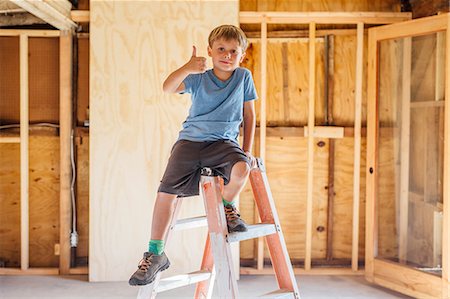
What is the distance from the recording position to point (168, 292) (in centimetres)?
351

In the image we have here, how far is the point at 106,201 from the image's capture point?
3.66 m

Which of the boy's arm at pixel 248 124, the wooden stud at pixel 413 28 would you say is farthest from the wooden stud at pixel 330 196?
the boy's arm at pixel 248 124

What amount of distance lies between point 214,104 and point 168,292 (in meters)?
1.79

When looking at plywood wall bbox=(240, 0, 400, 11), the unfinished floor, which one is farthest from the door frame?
plywood wall bbox=(240, 0, 400, 11)

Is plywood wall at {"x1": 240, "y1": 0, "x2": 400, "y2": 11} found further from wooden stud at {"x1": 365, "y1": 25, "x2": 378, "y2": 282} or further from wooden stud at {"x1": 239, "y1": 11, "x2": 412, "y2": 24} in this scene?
wooden stud at {"x1": 365, "y1": 25, "x2": 378, "y2": 282}

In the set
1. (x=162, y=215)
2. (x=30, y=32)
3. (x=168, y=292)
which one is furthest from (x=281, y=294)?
(x=30, y=32)

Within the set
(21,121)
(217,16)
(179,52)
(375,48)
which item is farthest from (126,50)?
(375,48)

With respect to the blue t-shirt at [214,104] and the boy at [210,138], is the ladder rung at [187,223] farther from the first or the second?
the blue t-shirt at [214,104]

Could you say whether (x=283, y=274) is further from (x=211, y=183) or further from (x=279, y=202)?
(x=279, y=202)

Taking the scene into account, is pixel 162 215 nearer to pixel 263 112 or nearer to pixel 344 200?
pixel 263 112

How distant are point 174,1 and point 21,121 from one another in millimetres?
1455

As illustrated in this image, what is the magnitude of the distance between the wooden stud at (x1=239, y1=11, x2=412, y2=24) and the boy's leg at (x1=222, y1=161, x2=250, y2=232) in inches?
77.2

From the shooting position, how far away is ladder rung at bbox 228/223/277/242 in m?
1.98

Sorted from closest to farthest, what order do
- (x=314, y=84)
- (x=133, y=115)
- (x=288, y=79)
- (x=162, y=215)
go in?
(x=162, y=215) → (x=133, y=115) → (x=314, y=84) → (x=288, y=79)
